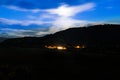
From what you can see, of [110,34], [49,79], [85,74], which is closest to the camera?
[49,79]

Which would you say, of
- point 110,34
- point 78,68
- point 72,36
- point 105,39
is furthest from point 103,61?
point 72,36

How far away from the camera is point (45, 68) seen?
2902 centimetres

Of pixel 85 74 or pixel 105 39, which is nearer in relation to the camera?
pixel 85 74

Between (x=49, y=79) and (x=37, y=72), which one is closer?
(x=49, y=79)

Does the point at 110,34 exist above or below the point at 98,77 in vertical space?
above

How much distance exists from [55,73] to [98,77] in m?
5.34

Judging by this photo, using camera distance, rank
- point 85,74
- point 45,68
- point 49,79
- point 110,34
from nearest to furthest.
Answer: point 49,79
point 85,74
point 45,68
point 110,34

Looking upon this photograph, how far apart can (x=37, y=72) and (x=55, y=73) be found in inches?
87.8

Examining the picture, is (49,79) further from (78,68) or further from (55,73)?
(78,68)

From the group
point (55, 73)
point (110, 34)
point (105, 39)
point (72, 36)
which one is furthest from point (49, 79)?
point (72, 36)

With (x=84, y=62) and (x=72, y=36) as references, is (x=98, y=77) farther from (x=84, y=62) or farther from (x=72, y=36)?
(x=72, y=36)

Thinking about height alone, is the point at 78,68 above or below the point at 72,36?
below

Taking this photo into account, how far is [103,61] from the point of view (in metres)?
35.1

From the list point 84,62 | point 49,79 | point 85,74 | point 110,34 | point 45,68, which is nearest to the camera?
point 49,79
